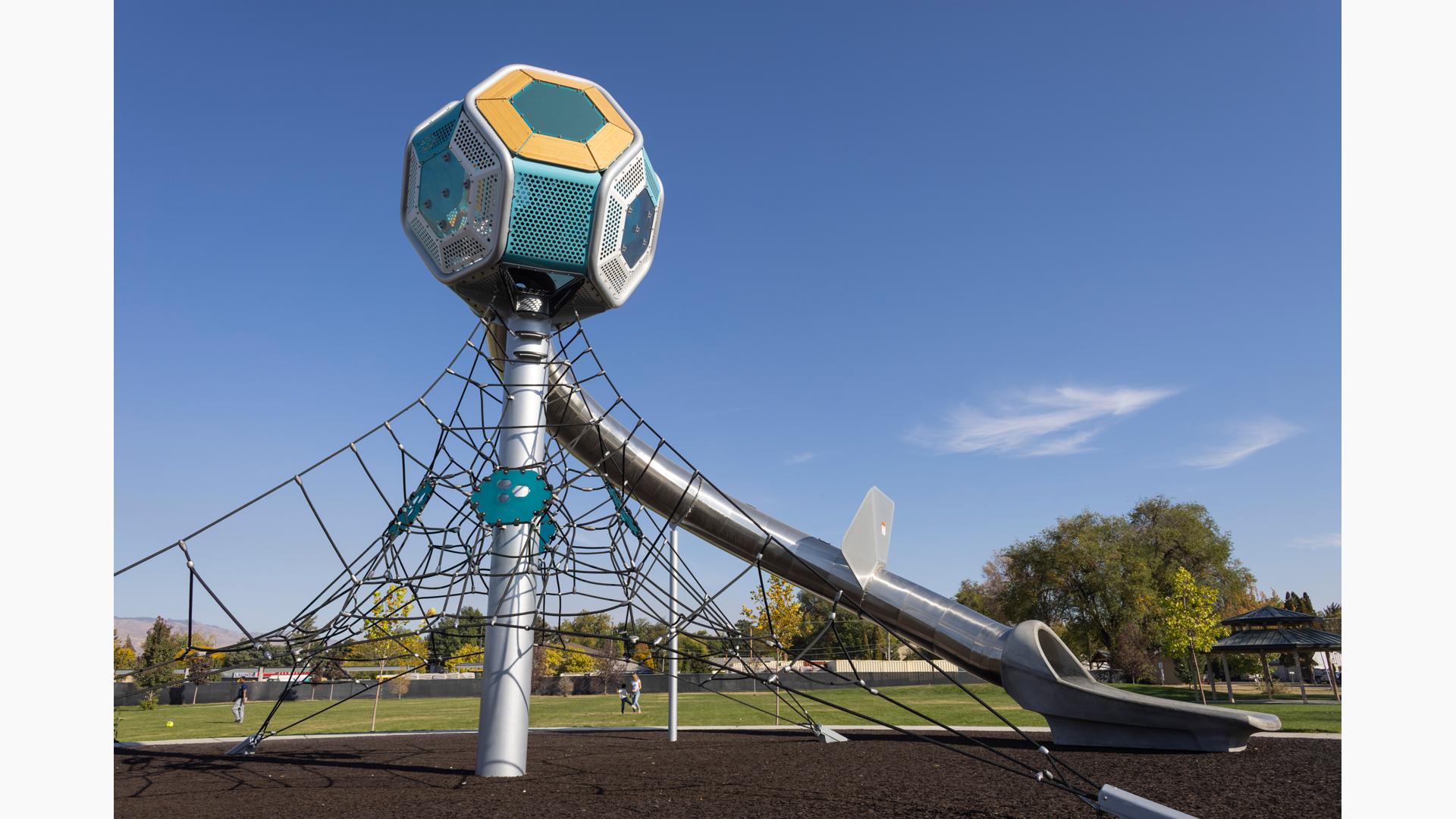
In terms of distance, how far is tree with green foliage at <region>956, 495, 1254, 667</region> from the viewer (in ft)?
122

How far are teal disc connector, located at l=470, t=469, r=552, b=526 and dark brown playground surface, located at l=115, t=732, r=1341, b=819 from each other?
252 cm

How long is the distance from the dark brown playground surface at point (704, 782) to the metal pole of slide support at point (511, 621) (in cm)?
36

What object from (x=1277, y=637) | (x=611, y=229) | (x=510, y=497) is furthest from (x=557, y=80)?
(x=1277, y=637)

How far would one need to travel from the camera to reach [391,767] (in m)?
9.81

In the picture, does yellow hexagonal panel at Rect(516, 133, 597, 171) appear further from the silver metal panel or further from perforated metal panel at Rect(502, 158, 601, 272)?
the silver metal panel

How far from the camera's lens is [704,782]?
8672mm

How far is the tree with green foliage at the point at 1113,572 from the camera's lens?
3728 cm

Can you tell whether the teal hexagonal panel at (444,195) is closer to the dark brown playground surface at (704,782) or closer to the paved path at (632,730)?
the dark brown playground surface at (704,782)

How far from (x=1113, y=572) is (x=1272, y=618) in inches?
451

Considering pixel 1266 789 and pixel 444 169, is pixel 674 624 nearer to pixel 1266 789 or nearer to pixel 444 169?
pixel 444 169

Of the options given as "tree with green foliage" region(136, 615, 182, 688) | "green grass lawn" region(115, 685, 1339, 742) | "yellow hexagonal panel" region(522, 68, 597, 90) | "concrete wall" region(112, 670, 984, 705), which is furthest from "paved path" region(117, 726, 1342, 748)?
"tree with green foliage" region(136, 615, 182, 688)

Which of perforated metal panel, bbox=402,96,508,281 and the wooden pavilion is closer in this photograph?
perforated metal panel, bbox=402,96,508,281

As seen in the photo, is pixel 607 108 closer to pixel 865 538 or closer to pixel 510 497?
pixel 510 497

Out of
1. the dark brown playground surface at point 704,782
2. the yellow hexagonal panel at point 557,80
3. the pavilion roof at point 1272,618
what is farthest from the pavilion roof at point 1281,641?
the yellow hexagonal panel at point 557,80
